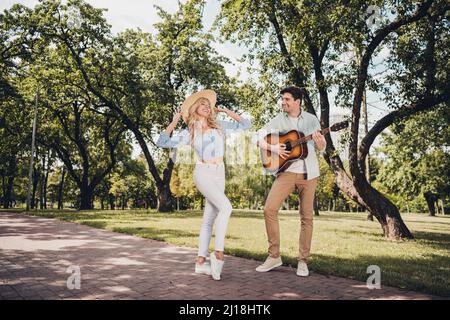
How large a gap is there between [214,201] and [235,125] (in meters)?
1.28

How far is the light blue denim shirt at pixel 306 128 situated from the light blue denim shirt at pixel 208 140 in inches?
17.8

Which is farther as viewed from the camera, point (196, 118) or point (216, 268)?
point (196, 118)

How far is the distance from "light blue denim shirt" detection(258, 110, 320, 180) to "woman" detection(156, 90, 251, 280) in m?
0.50

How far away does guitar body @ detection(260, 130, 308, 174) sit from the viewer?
16.2 ft

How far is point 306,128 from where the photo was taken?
5.14 meters

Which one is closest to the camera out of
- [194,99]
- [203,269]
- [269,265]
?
[203,269]

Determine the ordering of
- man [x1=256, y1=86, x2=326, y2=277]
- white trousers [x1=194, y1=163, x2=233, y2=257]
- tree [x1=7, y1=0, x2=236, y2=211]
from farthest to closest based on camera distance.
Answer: tree [x1=7, y1=0, x2=236, y2=211]
man [x1=256, y1=86, x2=326, y2=277]
white trousers [x1=194, y1=163, x2=233, y2=257]

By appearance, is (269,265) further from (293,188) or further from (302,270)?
(293,188)

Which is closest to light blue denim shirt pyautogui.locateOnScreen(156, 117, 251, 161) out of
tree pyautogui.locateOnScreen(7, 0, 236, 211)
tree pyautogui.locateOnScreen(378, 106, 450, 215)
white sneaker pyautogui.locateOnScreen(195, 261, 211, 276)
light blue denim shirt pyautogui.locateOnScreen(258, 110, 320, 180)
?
light blue denim shirt pyautogui.locateOnScreen(258, 110, 320, 180)

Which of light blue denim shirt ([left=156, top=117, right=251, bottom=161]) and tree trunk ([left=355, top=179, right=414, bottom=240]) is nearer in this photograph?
light blue denim shirt ([left=156, top=117, right=251, bottom=161])

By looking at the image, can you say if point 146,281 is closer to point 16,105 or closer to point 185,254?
point 185,254

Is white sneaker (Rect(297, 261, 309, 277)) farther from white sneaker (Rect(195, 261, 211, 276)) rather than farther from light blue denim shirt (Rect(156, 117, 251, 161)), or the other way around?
light blue denim shirt (Rect(156, 117, 251, 161))

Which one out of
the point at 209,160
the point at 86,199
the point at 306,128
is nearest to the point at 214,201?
the point at 209,160

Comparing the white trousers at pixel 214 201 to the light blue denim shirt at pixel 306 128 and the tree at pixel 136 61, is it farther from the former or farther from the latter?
the tree at pixel 136 61
